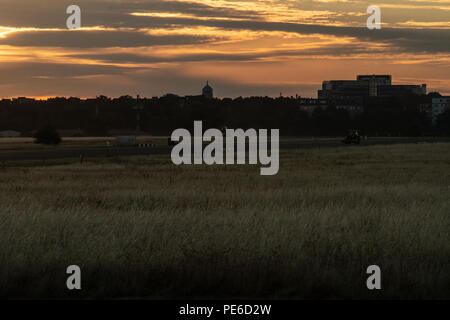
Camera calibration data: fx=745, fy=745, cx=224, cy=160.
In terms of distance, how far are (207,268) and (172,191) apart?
20.5 meters

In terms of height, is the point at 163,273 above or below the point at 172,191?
below

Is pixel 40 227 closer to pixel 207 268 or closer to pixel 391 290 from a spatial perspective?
pixel 207 268

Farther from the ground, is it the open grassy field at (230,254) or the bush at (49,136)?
the bush at (49,136)

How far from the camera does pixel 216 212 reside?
22531 mm

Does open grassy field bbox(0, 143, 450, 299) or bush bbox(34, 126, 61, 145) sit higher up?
bush bbox(34, 126, 61, 145)

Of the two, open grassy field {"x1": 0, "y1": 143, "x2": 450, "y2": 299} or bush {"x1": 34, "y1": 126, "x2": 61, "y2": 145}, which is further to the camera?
bush {"x1": 34, "y1": 126, "x2": 61, "y2": 145}

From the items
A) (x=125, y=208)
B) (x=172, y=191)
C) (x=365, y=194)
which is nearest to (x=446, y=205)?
(x=365, y=194)

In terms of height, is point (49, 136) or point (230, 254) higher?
point (49, 136)

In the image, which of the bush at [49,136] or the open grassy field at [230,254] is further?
the bush at [49,136]

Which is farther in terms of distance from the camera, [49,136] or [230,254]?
[49,136]
